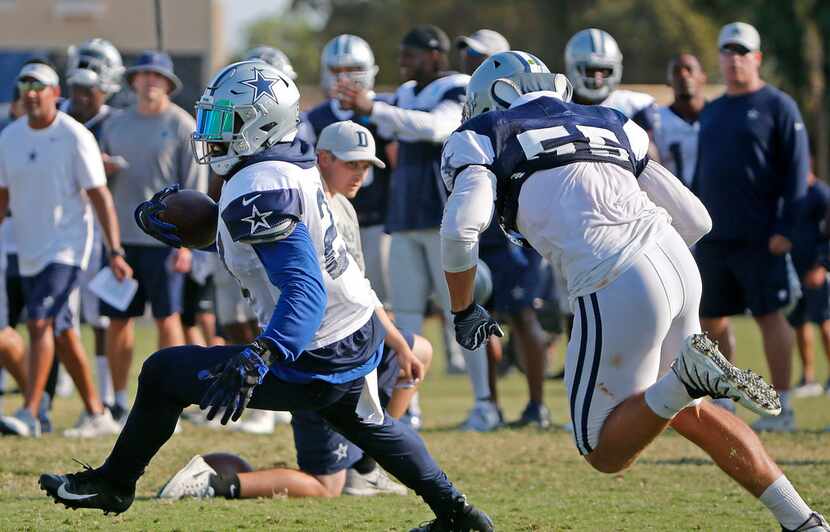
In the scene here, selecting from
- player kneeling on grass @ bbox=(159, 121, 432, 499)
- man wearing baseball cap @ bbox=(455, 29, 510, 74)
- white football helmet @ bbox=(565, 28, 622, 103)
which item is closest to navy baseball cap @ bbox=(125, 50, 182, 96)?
man wearing baseball cap @ bbox=(455, 29, 510, 74)

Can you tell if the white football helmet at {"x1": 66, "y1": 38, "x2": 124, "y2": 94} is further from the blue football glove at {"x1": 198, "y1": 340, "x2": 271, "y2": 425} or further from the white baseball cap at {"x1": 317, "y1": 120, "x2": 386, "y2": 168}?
the blue football glove at {"x1": 198, "y1": 340, "x2": 271, "y2": 425}

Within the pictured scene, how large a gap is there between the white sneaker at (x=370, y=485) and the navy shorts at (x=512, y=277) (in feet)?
9.13

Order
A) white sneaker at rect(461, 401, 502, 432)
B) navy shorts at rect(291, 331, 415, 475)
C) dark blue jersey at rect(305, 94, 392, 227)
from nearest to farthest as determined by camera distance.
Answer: navy shorts at rect(291, 331, 415, 475) < white sneaker at rect(461, 401, 502, 432) < dark blue jersey at rect(305, 94, 392, 227)

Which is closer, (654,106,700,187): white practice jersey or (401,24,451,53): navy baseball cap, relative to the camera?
(401,24,451,53): navy baseball cap

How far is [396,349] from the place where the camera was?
5941 millimetres

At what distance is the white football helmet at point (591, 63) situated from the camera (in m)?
8.94

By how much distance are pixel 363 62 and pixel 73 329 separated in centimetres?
264

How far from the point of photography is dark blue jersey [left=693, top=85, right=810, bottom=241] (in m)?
8.98

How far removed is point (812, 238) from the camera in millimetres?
11117

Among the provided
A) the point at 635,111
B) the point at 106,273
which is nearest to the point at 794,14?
the point at 635,111

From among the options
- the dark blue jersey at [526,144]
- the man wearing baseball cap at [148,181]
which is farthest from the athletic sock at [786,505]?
the man wearing baseball cap at [148,181]

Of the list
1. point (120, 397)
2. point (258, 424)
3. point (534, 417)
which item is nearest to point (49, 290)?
point (120, 397)

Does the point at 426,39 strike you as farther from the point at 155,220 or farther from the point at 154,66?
the point at 155,220

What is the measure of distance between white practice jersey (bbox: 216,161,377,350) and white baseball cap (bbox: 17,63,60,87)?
4.04 m
